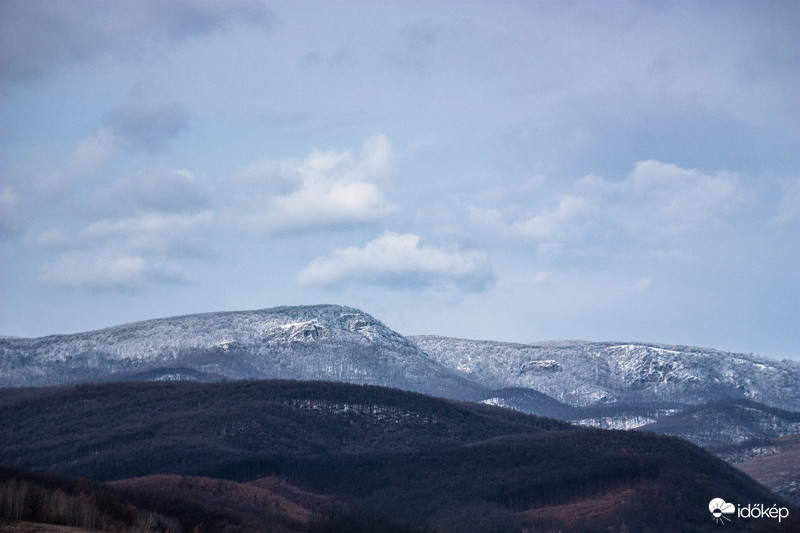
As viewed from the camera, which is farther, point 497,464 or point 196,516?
point 497,464

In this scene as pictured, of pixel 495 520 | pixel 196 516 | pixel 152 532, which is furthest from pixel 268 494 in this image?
pixel 152 532

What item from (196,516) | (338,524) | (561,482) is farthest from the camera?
(561,482)

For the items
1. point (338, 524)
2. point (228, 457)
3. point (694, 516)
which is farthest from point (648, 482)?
point (228, 457)

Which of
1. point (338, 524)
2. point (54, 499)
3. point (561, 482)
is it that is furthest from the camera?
point (561, 482)

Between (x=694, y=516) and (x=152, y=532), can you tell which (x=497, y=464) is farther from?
(x=152, y=532)

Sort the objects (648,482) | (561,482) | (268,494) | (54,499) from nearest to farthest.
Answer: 1. (54,499)
2. (268,494)
3. (648,482)
4. (561,482)

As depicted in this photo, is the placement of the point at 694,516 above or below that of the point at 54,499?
below

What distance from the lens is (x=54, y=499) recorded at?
55375 mm

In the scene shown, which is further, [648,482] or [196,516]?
[648,482]

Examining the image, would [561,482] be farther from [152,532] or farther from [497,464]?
[152,532]

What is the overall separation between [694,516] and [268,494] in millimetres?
69175

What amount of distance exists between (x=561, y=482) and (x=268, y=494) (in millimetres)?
58982

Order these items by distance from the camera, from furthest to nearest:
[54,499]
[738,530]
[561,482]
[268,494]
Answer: [561,482]
[268,494]
[738,530]
[54,499]

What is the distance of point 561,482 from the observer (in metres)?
173
